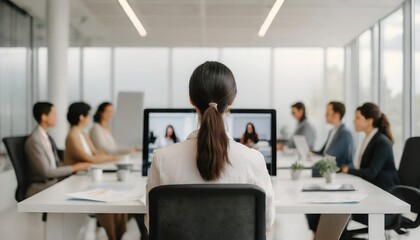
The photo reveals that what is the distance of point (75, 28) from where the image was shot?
11352 millimetres

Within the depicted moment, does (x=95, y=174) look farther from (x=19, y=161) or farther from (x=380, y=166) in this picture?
(x=380, y=166)

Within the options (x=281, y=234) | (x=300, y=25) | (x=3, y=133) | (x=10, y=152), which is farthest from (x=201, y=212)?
(x=300, y=25)

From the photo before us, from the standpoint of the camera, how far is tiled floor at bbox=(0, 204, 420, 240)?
5434 millimetres

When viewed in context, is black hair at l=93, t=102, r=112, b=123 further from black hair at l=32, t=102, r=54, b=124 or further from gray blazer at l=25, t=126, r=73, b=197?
gray blazer at l=25, t=126, r=73, b=197

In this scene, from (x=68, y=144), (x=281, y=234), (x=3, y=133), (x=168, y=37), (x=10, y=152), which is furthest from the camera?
(x=168, y=37)

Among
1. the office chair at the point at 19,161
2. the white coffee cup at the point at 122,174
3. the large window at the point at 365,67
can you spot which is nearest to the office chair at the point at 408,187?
the white coffee cup at the point at 122,174

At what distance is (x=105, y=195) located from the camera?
298 centimetres

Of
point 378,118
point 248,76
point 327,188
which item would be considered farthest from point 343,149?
point 248,76

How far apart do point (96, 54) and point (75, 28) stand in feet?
8.09

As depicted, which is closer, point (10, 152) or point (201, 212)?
point (201, 212)

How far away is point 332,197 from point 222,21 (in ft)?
24.2

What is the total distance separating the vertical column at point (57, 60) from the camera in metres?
8.27

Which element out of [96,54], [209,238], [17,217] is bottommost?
[17,217]

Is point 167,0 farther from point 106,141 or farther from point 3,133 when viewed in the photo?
point 3,133
